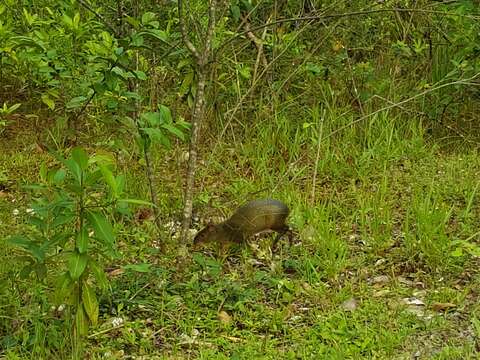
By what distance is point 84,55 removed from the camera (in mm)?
4793

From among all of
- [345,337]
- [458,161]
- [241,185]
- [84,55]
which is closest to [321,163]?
[241,185]

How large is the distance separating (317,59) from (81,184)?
3212 millimetres

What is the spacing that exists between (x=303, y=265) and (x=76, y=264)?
133cm

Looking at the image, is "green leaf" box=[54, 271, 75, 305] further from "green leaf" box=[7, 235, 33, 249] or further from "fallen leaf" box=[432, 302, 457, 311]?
"fallen leaf" box=[432, 302, 457, 311]

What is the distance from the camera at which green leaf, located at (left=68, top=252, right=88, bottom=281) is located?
2898 mm

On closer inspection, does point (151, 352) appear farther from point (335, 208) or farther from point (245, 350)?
point (335, 208)

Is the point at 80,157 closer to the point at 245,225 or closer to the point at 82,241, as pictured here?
the point at 82,241

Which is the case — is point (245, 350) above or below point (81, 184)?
below

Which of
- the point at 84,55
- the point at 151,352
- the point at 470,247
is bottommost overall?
the point at 151,352

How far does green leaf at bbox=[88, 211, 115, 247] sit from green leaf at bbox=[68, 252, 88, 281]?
11 cm

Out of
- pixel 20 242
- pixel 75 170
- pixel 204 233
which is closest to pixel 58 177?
pixel 75 170

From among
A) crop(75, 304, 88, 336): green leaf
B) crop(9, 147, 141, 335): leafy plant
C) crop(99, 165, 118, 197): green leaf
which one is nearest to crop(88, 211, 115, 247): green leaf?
crop(9, 147, 141, 335): leafy plant

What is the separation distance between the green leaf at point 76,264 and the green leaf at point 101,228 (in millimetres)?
112

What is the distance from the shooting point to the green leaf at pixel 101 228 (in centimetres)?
288
